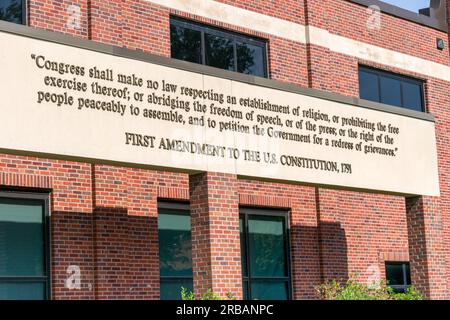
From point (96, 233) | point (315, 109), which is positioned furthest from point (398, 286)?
point (96, 233)

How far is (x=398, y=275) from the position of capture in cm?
2608

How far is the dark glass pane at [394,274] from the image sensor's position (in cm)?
2581

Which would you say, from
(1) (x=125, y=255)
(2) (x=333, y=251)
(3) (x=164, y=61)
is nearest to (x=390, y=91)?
(2) (x=333, y=251)

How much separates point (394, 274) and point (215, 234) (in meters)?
10.2

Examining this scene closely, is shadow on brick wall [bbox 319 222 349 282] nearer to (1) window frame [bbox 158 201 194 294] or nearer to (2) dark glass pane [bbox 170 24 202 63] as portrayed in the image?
(1) window frame [bbox 158 201 194 294]

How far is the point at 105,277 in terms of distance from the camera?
18.8m

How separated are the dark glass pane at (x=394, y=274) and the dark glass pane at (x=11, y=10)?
12398mm

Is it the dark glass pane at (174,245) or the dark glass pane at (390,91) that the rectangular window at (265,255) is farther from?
the dark glass pane at (390,91)

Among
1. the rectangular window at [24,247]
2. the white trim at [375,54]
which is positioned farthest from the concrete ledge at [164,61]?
the white trim at [375,54]

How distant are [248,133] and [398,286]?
10.0m

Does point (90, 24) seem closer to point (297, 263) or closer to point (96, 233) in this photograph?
point (96, 233)

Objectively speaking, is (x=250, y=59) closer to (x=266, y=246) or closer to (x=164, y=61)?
(x=266, y=246)

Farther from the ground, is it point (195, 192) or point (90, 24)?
point (90, 24)
